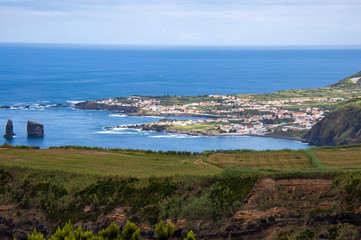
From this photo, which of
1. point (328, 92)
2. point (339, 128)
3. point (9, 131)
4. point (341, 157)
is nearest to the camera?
point (341, 157)

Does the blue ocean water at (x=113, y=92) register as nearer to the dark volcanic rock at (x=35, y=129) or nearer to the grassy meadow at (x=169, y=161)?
the dark volcanic rock at (x=35, y=129)

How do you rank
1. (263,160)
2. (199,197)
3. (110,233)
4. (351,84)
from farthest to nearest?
1. (351,84)
2. (263,160)
3. (199,197)
4. (110,233)

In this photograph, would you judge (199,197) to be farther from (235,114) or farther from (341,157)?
(235,114)

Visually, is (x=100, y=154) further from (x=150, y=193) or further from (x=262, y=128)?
(x=262, y=128)

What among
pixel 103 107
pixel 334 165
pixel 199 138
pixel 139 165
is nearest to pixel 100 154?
pixel 139 165

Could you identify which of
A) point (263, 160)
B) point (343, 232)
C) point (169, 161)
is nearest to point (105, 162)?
point (169, 161)

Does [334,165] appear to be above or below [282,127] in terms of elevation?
above
